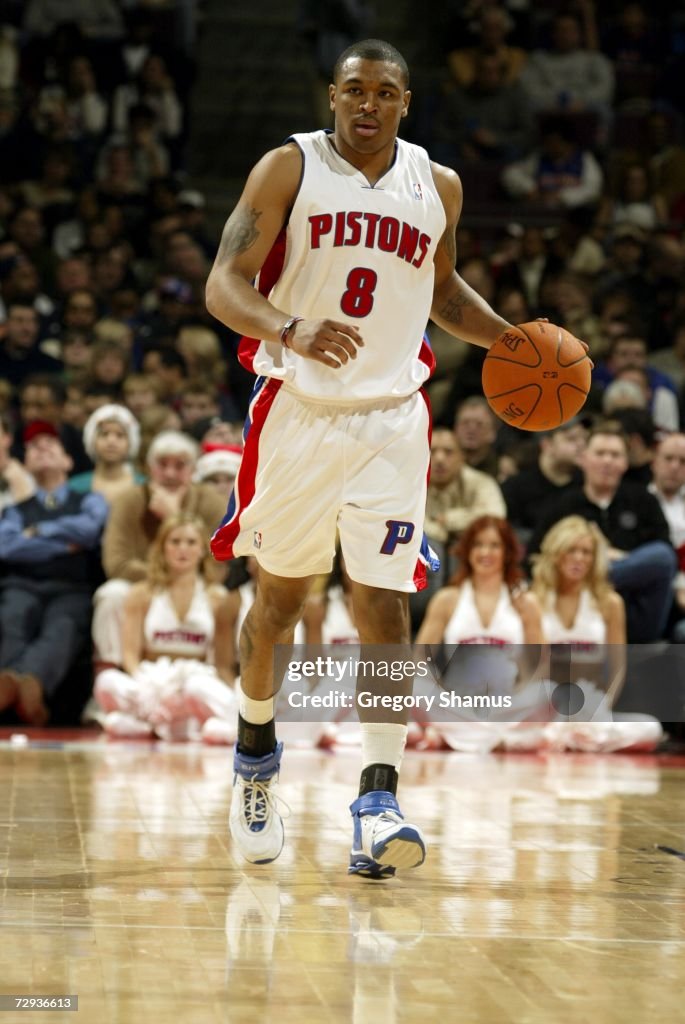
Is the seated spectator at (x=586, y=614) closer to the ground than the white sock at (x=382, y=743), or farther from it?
farther from it

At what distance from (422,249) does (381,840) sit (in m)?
1.54

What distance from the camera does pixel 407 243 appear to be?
14.0 feet

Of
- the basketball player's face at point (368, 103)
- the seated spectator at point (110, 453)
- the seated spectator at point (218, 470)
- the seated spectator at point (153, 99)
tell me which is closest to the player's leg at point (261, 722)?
the basketball player's face at point (368, 103)

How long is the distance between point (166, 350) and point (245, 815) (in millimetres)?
6010

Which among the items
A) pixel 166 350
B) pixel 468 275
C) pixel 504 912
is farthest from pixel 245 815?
pixel 468 275

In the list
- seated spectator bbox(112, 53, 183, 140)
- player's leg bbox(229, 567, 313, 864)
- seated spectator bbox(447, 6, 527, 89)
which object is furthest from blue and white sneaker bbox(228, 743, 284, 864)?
seated spectator bbox(447, 6, 527, 89)

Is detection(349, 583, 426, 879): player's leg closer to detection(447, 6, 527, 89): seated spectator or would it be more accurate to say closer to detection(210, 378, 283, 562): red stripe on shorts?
detection(210, 378, 283, 562): red stripe on shorts

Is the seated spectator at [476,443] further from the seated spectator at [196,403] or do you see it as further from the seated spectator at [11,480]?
the seated spectator at [11,480]

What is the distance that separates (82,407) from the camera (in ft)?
30.6

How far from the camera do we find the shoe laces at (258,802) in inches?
172

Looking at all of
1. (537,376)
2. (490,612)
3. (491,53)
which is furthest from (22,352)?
(537,376)

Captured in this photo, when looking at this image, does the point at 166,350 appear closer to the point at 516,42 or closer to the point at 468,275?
the point at 468,275

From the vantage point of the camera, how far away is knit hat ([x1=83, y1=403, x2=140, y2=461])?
8.59 m

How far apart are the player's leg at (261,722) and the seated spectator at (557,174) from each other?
878cm
